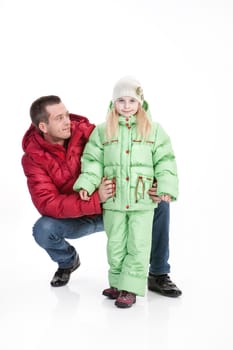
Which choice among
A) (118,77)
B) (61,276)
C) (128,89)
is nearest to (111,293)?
(61,276)

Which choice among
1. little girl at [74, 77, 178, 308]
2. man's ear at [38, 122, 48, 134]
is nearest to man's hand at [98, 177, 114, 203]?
little girl at [74, 77, 178, 308]

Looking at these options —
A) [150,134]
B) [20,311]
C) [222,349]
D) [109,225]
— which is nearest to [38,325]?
[20,311]

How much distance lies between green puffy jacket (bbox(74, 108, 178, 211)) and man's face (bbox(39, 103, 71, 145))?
26cm

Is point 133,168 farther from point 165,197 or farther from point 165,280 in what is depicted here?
point 165,280

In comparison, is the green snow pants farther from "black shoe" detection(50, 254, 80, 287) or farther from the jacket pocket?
"black shoe" detection(50, 254, 80, 287)

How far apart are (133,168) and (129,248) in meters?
0.43

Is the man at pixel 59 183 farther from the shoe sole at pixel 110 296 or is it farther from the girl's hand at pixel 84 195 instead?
the shoe sole at pixel 110 296

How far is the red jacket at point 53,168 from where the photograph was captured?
371cm

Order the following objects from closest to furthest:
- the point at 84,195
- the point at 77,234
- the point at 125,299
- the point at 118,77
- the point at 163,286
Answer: the point at 125,299 → the point at 84,195 → the point at 163,286 → the point at 77,234 → the point at 118,77

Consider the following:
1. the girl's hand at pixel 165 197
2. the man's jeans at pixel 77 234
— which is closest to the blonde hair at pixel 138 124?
the girl's hand at pixel 165 197

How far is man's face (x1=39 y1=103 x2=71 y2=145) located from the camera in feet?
12.2

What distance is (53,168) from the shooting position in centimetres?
378

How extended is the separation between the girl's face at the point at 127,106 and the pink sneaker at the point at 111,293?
0.95 m

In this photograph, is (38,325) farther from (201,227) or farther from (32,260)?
(201,227)
